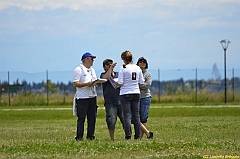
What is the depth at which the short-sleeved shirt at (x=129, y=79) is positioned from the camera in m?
13.5

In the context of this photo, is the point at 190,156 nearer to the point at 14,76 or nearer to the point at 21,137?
the point at 21,137

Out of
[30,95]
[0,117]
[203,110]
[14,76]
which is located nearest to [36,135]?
[0,117]

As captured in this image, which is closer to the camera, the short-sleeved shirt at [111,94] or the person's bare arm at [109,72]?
the person's bare arm at [109,72]

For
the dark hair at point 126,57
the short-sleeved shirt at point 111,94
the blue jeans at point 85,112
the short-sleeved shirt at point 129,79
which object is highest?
the dark hair at point 126,57

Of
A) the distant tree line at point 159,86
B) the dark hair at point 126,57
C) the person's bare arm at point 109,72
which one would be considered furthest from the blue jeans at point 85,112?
the distant tree line at point 159,86

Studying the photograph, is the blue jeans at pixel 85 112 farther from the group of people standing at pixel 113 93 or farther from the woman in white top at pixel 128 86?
the woman in white top at pixel 128 86

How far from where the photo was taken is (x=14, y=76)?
52.2m

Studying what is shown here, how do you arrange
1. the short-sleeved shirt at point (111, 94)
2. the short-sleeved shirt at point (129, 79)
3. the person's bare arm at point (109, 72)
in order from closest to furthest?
the short-sleeved shirt at point (129, 79), the person's bare arm at point (109, 72), the short-sleeved shirt at point (111, 94)

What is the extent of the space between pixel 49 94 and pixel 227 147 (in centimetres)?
3592

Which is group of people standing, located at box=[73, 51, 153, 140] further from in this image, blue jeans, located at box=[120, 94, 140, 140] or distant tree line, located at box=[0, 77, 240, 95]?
distant tree line, located at box=[0, 77, 240, 95]

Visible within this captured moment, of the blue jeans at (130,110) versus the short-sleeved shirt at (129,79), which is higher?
the short-sleeved shirt at (129,79)

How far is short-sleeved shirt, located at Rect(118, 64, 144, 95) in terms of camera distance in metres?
13.5

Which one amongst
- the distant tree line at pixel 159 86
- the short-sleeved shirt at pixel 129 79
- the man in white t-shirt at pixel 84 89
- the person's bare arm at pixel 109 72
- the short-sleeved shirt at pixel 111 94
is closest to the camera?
the short-sleeved shirt at pixel 129 79

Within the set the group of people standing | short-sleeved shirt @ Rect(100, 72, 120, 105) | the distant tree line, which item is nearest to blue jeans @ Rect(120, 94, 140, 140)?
the group of people standing
